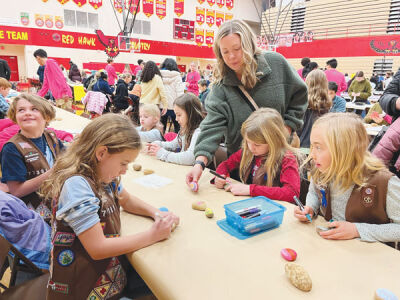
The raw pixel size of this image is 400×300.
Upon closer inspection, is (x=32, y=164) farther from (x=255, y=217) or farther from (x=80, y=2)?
(x=80, y=2)

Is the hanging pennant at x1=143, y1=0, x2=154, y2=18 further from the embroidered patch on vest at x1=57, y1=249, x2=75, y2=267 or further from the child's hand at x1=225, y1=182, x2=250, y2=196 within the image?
the embroidered patch on vest at x1=57, y1=249, x2=75, y2=267

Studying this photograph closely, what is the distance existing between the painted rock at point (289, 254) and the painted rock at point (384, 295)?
0.84 ft

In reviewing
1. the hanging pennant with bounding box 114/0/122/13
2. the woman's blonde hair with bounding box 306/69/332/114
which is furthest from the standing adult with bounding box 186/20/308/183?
the hanging pennant with bounding box 114/0/122/13

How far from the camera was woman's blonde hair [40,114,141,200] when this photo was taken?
1.10 meters

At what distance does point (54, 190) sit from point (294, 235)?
3.20 feet

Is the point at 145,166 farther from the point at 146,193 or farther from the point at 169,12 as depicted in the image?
the point at 169,12

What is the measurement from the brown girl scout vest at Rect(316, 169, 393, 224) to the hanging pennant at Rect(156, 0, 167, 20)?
16137mm

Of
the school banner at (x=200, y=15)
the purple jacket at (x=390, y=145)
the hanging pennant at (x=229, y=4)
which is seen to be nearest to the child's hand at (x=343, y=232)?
the purple jacket at (x=390, y=145)

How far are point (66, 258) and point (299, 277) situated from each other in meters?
0.82

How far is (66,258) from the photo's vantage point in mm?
1042

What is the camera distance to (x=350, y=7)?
44.1ft

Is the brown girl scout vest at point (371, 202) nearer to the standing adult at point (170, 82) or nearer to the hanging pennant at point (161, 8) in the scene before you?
the standing adult at point (170, 82)

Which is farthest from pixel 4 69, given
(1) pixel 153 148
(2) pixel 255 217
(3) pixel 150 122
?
(2) pixel 255 217

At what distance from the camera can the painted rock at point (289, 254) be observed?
39.4 inches
